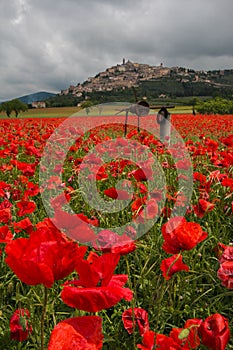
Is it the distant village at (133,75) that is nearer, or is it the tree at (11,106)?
the tree at (11,106)

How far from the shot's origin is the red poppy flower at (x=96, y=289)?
590mm

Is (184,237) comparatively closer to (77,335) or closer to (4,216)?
(77,335)

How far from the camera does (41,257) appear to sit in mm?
606

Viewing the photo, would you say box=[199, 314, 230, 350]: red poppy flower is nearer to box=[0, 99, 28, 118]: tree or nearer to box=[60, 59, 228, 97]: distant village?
box=[0, 99, 28, 118]: tree

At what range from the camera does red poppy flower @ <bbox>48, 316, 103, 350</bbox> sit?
0.55m

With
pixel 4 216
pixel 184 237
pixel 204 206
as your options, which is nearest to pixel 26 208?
pixel 4 216

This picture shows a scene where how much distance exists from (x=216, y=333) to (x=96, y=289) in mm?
297

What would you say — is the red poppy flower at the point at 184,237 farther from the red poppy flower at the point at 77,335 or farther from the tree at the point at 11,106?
the tree at the point at 11,106

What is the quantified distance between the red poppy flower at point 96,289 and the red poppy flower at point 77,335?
0.09 ft

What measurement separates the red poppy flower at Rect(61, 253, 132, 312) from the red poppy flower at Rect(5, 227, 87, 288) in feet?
0.09

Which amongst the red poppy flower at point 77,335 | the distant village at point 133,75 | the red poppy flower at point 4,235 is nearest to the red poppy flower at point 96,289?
the red poppy flower at point 77,335

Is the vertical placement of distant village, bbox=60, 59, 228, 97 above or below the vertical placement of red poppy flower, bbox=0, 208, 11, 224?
above

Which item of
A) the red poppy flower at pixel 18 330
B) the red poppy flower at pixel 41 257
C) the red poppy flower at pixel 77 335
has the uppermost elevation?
the red poppy flower at pixel 41 257

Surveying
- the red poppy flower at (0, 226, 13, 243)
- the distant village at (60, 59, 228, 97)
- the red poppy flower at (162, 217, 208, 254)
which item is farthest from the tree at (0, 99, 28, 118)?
the distant village at (60, 59, 228, 97)
